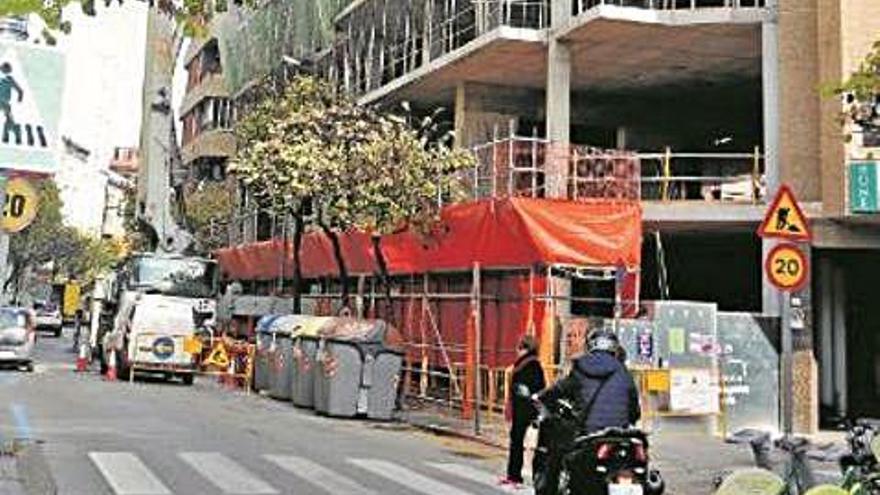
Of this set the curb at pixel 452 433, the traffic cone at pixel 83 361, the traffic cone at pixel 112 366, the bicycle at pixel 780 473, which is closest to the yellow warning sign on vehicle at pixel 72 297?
the traffic cone at pixel 83 361

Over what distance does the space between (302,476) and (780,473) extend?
5.77 m

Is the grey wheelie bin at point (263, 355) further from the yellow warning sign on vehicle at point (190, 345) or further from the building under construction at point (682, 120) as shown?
the building under construction at point (682, 120)

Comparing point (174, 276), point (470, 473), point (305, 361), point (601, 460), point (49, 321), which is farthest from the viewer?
point (49, 321)

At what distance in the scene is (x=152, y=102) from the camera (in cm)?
3056

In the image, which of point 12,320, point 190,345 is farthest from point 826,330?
point 12,320

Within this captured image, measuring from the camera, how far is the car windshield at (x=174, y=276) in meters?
27.7

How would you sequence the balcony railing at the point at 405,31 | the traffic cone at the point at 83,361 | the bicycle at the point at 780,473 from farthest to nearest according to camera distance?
the traffic cone at the point at 83,361 < the balcony railing at the point at 405,31 < the bicycle at the point at 780,473

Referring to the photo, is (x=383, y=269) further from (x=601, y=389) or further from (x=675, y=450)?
(x=601, y=389)

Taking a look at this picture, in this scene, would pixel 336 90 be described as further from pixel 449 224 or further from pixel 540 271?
pixel 540 271

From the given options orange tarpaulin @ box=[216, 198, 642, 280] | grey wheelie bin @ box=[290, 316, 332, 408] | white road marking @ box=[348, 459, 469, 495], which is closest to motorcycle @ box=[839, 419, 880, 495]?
white road marking @ box=[348, 459, 469, 495]

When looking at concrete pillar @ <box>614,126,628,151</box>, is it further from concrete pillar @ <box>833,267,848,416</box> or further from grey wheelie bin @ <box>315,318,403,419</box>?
grey wheelie bin @ <box>315,318,403,419</box>

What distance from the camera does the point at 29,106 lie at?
22.7 feet

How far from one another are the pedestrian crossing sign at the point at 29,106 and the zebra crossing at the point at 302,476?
409cm

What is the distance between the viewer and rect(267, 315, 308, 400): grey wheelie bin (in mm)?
22562
